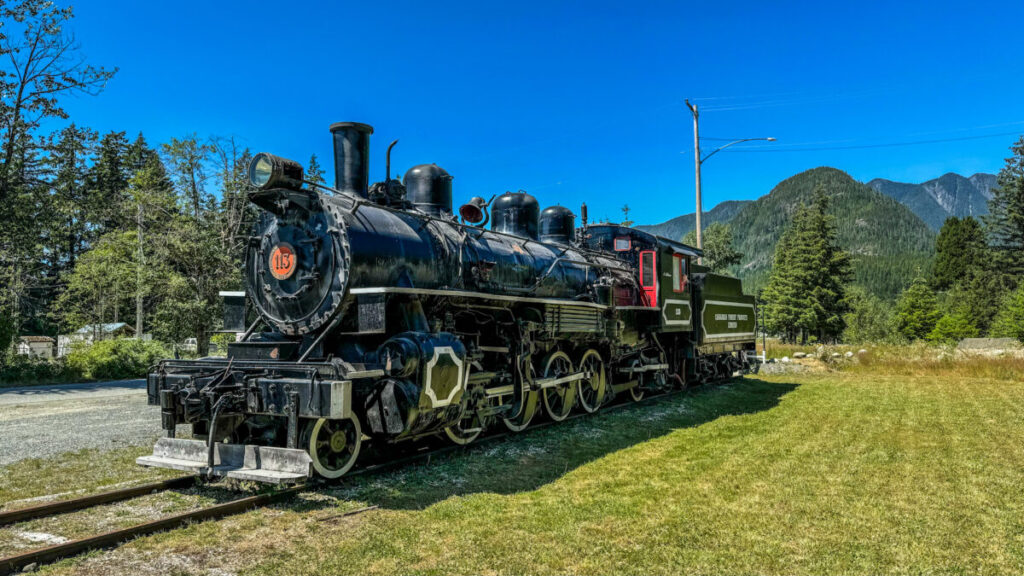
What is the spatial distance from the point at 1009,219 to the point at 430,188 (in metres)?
60.2

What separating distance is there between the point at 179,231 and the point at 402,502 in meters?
21.5

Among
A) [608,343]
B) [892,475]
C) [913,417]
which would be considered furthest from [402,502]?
[913,417]

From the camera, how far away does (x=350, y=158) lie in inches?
307

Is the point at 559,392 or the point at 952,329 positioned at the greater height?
the point at 559,392

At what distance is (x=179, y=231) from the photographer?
921 inches

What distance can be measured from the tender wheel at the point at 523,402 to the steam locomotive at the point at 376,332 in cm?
2

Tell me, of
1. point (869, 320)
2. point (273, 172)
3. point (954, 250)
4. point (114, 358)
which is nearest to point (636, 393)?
point (273, 172)

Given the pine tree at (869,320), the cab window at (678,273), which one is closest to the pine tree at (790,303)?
the pine tree at (869,320)

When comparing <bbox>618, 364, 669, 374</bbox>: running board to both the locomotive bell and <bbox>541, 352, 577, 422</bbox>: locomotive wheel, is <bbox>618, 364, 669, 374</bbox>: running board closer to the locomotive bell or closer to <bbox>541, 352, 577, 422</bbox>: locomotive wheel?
<bbox>541, 352, 577, 422</bbox>: locomotive wheel

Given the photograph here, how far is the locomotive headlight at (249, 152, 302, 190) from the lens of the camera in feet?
21.8

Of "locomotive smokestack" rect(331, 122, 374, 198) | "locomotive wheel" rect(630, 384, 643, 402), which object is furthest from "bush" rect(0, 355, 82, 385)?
"locomotive wheel" rect(630, 384, 643, 402)

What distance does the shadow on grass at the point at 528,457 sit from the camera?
236 inches

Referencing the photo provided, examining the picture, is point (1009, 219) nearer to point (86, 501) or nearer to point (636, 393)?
point (636, 393)

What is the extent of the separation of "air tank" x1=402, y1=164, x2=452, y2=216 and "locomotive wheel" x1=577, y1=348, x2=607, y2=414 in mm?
3667
